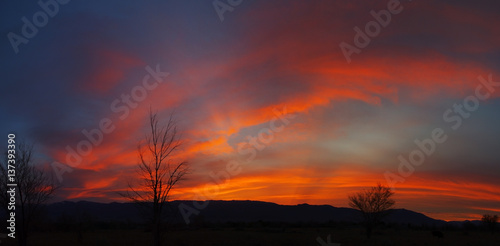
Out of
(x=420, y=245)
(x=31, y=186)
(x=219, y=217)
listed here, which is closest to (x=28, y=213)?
(x=31, y=186)

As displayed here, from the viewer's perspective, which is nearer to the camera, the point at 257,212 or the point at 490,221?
the point at 490,221

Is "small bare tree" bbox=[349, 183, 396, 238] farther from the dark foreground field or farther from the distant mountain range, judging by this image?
the distant mountain range

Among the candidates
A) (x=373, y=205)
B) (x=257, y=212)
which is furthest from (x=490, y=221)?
(x=257, y=212)

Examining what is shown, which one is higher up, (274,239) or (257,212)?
(274,239)

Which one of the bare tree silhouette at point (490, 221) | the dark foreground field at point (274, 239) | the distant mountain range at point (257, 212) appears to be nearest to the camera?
the dark foreground field at point (274, 239)

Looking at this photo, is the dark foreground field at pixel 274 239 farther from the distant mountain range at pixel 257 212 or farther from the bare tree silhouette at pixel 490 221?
the distant mountain range at pixel 257 212

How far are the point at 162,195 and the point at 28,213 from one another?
916 cm

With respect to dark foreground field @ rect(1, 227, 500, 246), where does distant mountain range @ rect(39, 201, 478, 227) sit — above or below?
below

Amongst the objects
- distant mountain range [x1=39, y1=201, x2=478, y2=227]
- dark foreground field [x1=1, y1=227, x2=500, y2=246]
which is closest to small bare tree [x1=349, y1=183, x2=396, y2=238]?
dark foreground field [x1=1, y1=227, x2=500, y2=246]

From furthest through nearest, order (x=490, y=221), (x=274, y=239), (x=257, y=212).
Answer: (x=257, y=212) < (x=490, y=221) < (x=274, y=239)

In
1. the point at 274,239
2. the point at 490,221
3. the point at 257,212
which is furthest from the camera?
the point at 257,212

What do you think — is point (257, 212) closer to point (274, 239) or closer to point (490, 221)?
point (490, 221)

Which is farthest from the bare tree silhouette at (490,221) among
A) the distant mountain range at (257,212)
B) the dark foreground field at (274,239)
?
the distant mountain range at (257,212)

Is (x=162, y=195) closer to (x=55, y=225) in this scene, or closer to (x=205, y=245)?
(x=205, y=245)
